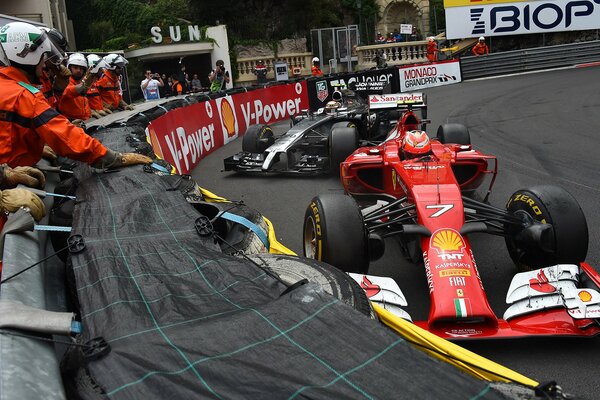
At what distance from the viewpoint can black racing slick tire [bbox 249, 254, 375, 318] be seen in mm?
3137

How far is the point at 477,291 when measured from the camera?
4.43 metres

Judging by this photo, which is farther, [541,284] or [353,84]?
[353,84]

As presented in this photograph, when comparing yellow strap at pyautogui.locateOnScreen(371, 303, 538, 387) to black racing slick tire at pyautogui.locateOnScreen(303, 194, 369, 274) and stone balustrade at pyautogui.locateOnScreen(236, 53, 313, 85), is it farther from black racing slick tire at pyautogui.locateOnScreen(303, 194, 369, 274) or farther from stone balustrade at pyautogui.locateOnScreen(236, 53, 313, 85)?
stone balustrade at pyautogui.locateOnScreen(236, 53, 313, 85)

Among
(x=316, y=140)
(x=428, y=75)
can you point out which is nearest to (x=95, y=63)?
(x=316, y=140)

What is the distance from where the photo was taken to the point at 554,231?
499 centimetres

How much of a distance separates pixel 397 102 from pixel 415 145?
12.2 ft

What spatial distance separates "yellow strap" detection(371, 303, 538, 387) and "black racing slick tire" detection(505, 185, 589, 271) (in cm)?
217

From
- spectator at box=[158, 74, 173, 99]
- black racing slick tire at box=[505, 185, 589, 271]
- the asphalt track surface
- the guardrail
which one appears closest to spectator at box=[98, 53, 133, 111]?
the asphalt track surface


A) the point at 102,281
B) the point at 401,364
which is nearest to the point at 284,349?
the point at 401,364

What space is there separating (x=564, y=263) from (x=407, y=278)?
4.18 feet

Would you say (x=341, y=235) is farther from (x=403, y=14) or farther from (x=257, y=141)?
(x=403, y=14)

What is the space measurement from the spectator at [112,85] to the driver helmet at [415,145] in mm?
5208

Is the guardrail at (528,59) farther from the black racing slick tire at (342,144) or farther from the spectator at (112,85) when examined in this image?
the spectator at (112,85)

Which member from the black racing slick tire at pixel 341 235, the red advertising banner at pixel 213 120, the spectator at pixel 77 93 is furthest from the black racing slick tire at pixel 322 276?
the red advertising banner at pixel 213 120
